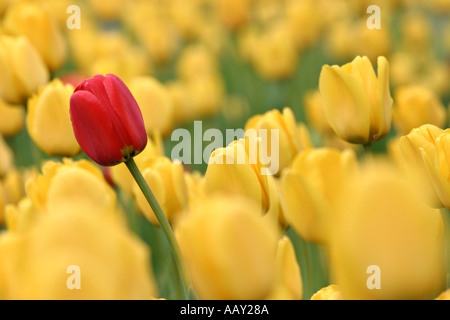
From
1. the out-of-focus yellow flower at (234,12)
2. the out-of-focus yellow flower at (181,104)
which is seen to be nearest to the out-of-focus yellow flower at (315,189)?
the out-of-focus yellow flower at (181,104)

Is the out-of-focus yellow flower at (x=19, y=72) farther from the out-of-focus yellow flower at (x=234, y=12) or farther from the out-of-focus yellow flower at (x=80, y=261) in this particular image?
the out-of-focus yellow flower at (x=234, y=12)

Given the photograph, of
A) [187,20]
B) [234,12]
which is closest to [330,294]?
[234,12]

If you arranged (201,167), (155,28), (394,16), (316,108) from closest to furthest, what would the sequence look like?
(316,108) → (201,167) → (155,28) → (394,16)

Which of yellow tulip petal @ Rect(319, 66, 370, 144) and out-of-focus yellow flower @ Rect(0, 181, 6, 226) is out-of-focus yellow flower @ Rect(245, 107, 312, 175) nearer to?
yellow tulip petal @ Rect(319, 66, 370, 144)

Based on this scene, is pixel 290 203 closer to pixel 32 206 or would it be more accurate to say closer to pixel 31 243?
pixel 32 206

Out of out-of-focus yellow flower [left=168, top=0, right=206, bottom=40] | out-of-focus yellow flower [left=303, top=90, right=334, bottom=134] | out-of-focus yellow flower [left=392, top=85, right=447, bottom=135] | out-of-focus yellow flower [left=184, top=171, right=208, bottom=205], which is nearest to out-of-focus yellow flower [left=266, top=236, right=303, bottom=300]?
out-of-focus yellow flower [left=184, top=171, right=208, bottom=205]
